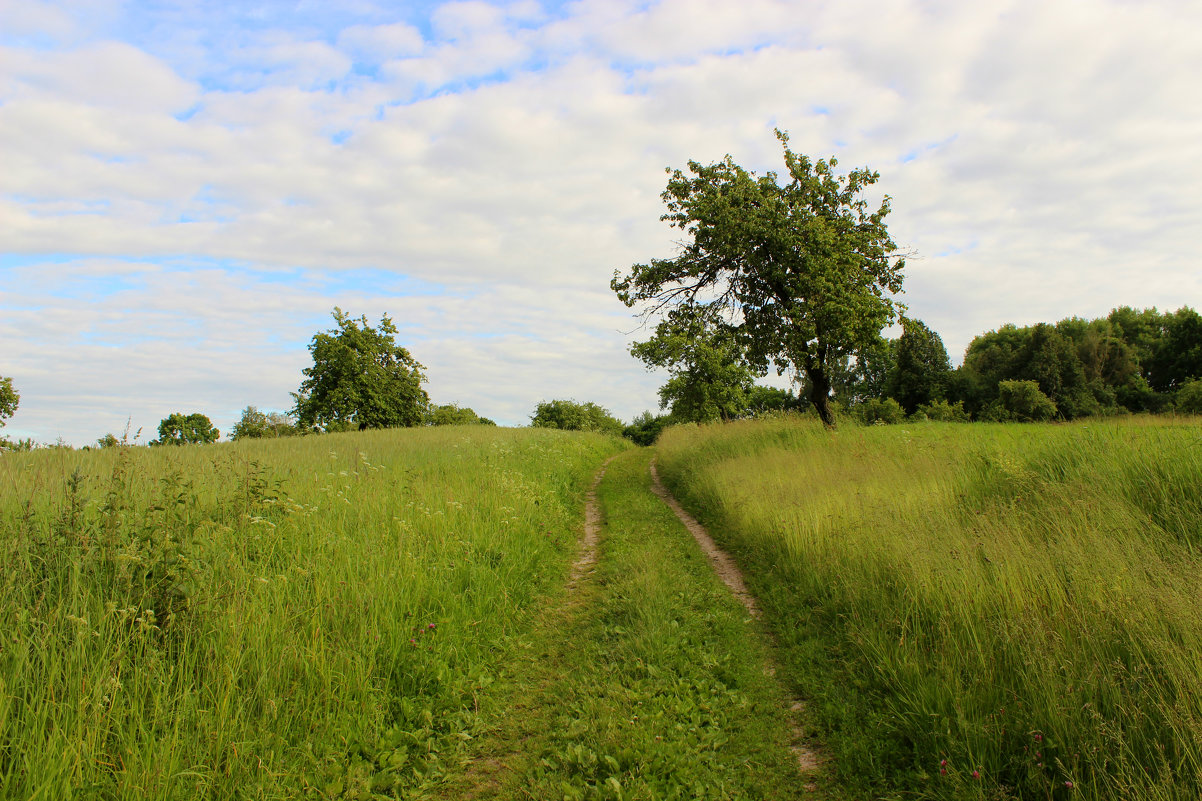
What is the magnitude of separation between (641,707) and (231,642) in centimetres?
330

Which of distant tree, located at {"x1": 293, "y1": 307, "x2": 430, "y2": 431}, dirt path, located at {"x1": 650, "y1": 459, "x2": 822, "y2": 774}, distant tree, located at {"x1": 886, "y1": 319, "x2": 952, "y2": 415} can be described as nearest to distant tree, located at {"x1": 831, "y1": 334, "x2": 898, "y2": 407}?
distant tree, located at {"x1": 886, "y1": 319, "x2": 952, "y2": 415}

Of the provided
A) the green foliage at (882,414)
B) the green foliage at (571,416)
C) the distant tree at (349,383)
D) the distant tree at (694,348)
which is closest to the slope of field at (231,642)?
the distant tree at (694,348)

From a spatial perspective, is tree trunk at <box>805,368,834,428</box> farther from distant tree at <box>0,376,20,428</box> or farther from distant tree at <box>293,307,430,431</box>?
distant tree at <box>0,376,20,428</box>

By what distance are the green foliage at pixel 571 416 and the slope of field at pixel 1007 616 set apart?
69.3 meters

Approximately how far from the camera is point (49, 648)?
359 centimetres

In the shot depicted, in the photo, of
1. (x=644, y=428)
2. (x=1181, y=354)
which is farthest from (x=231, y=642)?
(x=644, y=428)

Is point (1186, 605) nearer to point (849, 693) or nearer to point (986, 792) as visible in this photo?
point (986, 792)

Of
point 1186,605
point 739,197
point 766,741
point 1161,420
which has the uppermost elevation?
point 739,197

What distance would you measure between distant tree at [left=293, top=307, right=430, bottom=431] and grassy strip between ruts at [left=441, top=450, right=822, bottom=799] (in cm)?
3768

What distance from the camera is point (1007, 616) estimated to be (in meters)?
4.82

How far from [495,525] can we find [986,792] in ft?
22.2

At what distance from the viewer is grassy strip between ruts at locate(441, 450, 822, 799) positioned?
3.81 meters

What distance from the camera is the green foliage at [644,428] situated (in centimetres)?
8369

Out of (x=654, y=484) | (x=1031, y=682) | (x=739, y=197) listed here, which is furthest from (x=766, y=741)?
(x=739, y=197)
